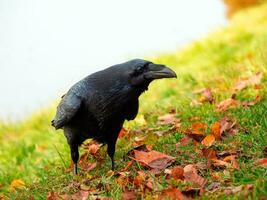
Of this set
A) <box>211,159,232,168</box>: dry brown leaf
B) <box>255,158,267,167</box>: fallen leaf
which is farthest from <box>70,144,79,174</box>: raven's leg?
<box>255,158,267,167</box>: fallen leaf

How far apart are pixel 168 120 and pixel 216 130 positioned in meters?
1.04

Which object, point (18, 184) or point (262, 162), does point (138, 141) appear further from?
point (262, 162)

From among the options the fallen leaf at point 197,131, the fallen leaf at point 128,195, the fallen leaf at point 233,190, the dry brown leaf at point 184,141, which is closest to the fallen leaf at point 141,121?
the fallen leaf at point 197,131

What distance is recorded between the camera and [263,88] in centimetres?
603

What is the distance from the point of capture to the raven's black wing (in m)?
4.40

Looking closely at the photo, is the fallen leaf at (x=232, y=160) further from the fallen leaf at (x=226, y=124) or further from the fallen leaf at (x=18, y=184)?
the fallen leaf at (x=18, y=184)

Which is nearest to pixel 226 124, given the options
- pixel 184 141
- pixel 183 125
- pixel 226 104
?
pixel 184 141

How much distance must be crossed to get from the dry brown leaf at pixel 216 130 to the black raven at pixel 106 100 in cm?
75

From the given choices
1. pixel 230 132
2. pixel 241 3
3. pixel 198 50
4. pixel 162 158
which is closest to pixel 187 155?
pixel 162 158

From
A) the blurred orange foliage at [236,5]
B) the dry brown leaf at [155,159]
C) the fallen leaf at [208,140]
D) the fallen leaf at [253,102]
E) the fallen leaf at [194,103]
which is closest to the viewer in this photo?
the dry brown leaf at [155,159]

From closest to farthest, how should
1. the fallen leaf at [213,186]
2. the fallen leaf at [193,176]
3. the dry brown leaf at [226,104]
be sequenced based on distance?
the fallen leaf at [213,186] → the fallen leaf at [193,176] → the dry brown leaf at [226,104]

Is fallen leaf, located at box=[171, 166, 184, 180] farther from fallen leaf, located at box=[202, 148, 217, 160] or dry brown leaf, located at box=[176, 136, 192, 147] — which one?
dry brown leaf, located at box=[176, 136, 192, 147]

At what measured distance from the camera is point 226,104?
19.0ft

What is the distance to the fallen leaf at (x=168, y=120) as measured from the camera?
576cm
